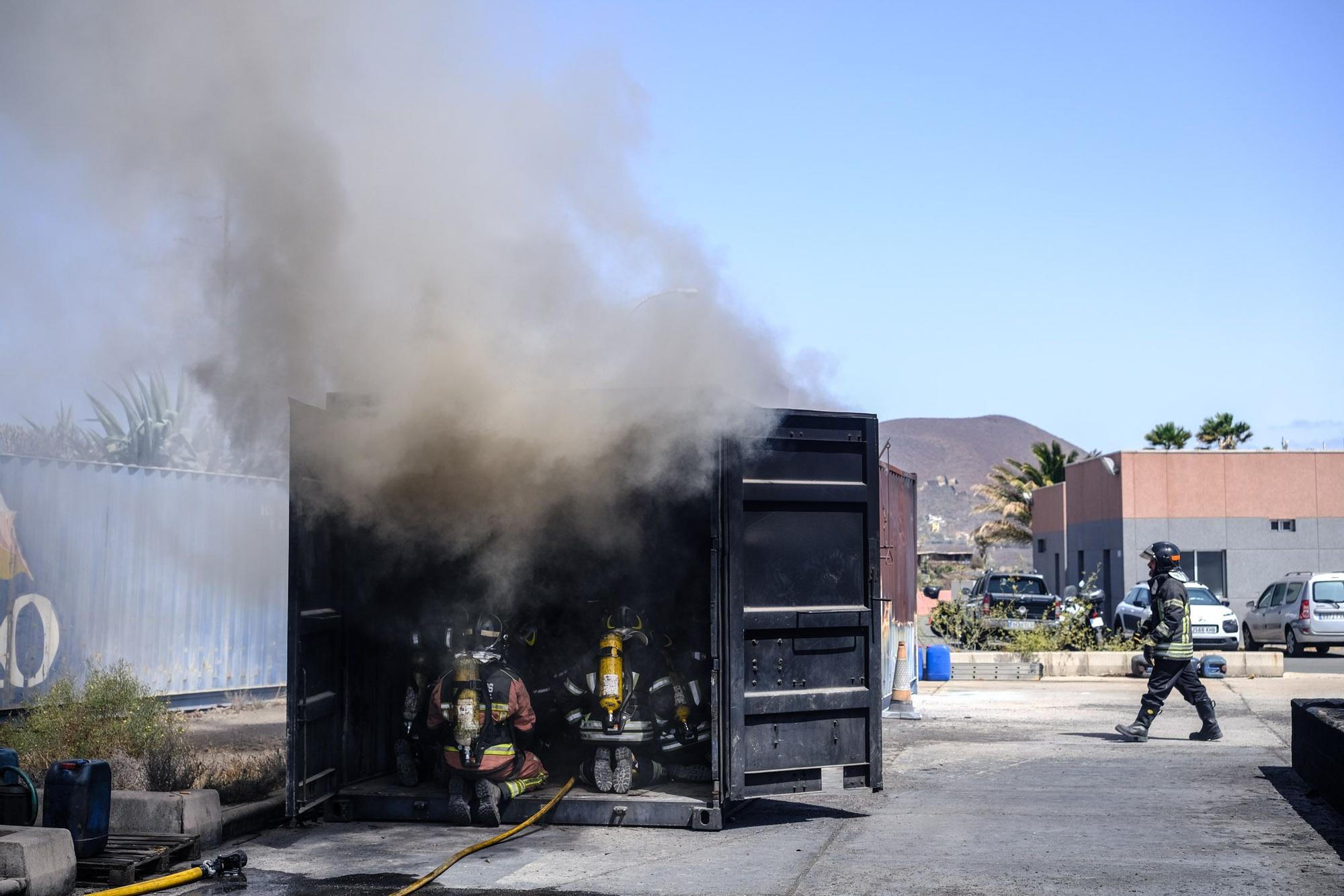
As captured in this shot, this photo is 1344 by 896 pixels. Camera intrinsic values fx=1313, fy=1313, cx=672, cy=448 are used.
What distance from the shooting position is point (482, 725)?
8336 millimetres

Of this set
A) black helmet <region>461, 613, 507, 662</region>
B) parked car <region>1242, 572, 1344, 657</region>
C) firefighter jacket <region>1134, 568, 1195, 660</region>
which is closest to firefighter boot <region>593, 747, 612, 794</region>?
black helmet <region>461, 613, 507, 662</region>

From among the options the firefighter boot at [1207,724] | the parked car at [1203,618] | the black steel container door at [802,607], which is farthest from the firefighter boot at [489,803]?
the parked car at [1203,618]

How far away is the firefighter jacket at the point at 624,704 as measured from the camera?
862 cm

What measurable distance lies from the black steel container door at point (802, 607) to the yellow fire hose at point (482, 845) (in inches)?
47.6

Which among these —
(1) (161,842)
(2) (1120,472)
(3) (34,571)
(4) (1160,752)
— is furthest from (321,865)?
(2) (1120,472)

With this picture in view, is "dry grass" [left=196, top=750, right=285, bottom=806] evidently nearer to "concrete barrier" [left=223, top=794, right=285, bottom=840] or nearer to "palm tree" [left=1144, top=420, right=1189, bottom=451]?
"concrete barrier" [left=223, top=794, right=285, bottom=840]

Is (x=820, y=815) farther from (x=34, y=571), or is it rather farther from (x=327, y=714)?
(x=34, y=571)

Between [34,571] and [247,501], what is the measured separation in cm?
304

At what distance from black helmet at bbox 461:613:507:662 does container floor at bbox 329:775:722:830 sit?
0.94 meters

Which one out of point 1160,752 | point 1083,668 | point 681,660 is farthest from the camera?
point 1083,668

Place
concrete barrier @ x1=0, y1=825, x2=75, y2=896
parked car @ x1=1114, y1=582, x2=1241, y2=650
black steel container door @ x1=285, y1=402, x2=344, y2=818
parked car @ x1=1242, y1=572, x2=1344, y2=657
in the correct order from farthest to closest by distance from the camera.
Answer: parked car @ x1=1114, y1=582, x2=1241, y2=650, parked car @ x1=1242, y1=572, x2=1344, y2=657, black steel container door @ x1=285, y1=402, x2=344, y2=818, concrete barrier @ x1=0, y1=825, x2=75, y2=896

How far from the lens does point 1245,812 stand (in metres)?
8.72

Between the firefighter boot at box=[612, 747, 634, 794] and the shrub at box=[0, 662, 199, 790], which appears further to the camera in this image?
the shrub at box=[0, 662, 199, 790]

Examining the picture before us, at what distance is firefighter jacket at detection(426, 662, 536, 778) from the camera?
8.33 m
